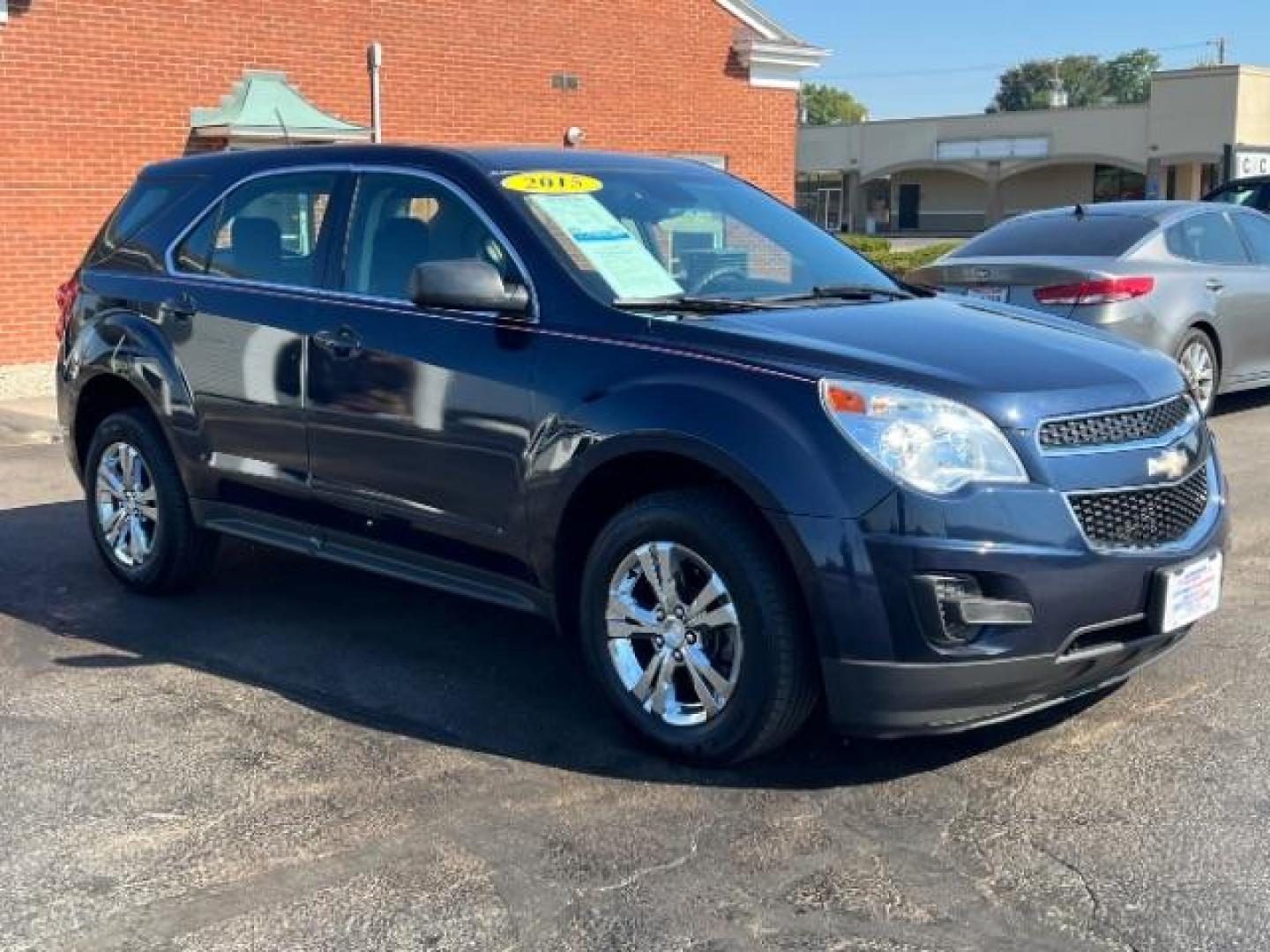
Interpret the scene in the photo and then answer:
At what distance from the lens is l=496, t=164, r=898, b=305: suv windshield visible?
4.70 m

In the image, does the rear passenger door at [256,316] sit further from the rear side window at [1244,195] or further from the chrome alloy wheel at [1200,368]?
the rear side window at [1244,195]

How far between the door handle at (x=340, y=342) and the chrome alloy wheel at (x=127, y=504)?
1341 millimetres

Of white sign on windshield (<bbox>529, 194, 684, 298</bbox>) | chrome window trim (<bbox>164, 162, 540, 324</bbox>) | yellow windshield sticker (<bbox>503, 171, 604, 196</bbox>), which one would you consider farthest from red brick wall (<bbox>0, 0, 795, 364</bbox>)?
white sign on windshield (<bbox>529, 194, 684, 298</bbox>)

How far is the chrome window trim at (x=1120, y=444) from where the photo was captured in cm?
390

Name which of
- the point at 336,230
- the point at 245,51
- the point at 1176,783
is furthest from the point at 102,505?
the point at 245,51

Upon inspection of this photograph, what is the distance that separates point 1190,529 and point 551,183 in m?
2.32

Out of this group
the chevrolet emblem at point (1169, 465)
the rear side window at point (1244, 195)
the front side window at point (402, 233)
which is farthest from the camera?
the rear side window at point (1244, 195)

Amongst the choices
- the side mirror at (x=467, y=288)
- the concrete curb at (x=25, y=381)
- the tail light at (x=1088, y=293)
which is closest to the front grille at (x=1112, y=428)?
the side mirror at (x=467, y=288)

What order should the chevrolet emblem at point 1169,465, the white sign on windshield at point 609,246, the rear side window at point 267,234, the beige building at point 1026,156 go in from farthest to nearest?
1. the beige building at point 1026,156
2. the rear side window at point 267,234
3. the white sign on windshield at point 609,246
4. the chevrolet emblem at point 1169,465

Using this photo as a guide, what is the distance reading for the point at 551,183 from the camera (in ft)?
16.3

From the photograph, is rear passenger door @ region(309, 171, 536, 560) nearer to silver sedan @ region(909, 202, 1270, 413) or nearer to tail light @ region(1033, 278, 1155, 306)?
silver sedan @ region(909, 202, 1270, 413)

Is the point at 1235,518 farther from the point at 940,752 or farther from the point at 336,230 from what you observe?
A: the point at 336,230

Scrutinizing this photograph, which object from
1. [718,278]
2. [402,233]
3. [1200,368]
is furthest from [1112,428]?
[1200,368]

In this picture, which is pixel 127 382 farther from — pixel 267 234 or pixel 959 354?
pixel 959 354
